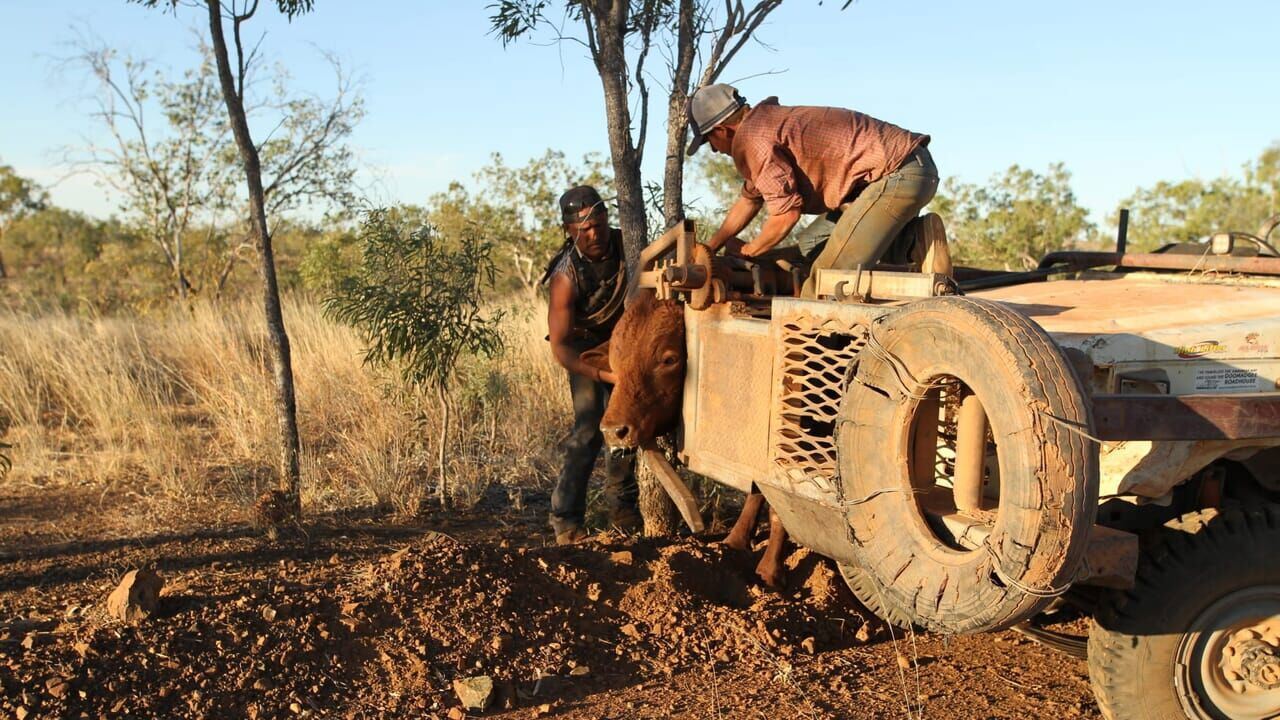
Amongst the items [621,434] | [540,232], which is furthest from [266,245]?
[540,232]

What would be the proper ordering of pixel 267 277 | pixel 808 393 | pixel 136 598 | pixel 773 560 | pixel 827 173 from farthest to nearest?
pixel 267 277 → pixel 773 560 → pixel 827 173 → pixel 136 598 → pixel 808 393

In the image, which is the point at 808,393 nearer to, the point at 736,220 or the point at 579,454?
the point at 736,220

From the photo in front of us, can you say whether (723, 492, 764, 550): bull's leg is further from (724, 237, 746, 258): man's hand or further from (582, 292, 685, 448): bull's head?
(724, 237, 746, 258): man's hand

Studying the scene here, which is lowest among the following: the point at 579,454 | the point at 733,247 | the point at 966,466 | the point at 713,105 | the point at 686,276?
the point at 579,454

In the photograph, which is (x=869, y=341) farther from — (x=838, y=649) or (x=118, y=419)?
(x=118, y=419)

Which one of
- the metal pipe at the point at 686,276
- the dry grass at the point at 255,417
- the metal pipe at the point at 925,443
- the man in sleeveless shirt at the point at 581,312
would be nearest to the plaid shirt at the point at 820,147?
the metal pipe at the point at 686,276

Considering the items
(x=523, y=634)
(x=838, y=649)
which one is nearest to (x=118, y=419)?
(x=523, y=634)

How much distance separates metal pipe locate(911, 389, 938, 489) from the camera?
3182mm

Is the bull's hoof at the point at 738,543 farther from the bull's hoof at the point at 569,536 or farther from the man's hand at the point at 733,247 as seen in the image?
the man's hand at the point at 733,247

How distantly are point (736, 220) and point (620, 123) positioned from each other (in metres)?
1.82

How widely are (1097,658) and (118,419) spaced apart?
7720 mm

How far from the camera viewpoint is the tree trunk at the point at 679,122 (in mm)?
6219

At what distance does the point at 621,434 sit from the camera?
178 inches

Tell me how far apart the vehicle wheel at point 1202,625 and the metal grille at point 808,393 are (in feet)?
3.40
